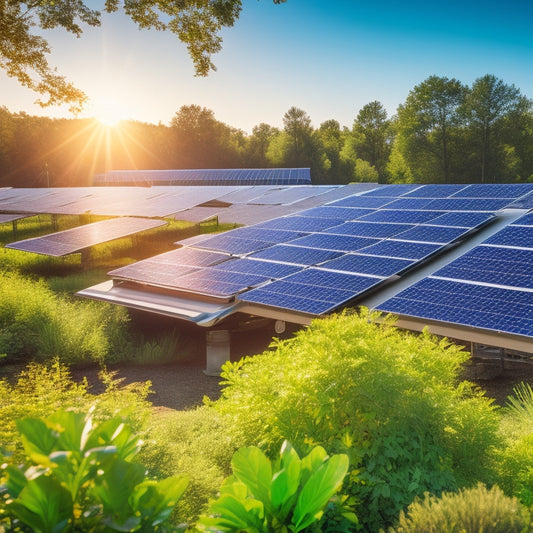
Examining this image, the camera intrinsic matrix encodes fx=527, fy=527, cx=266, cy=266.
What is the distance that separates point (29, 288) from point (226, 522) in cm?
1680

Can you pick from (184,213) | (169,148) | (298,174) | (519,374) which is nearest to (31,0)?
(184,213)

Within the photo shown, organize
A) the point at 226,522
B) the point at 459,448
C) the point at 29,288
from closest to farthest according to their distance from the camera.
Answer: the point at 226,522, the point at 459,448, the point at 29,288

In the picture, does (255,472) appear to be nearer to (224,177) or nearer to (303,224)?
(303,224)

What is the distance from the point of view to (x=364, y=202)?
21812 millimetres

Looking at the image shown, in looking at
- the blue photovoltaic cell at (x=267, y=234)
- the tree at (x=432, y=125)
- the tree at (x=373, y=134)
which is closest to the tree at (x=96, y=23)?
the blue photovoltaic cell at (x=267, y=234)

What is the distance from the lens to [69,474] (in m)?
3.64

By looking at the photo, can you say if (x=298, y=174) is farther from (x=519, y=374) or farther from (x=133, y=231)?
(x=519, y=374)

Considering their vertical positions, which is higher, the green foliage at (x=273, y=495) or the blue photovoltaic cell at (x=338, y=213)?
the blue photovoltaic cell at (x=338, y=213)

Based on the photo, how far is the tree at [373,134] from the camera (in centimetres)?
10812

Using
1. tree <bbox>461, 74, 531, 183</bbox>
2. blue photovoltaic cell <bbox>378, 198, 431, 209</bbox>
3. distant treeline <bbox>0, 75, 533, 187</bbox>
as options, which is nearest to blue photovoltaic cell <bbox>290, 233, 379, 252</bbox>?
blue photovoltaic cell <bbox>378, 198, 431, 209</bbox>

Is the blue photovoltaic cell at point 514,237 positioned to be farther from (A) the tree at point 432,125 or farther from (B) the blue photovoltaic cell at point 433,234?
(A) the tree at point 432,125

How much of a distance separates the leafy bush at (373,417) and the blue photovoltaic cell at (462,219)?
10.4m

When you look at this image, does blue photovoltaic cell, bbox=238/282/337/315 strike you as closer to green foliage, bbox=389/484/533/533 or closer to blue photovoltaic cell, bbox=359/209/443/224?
blue photovoltaic cell, bbox=359/209/443/224

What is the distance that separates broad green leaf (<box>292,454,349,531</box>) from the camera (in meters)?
4.19
